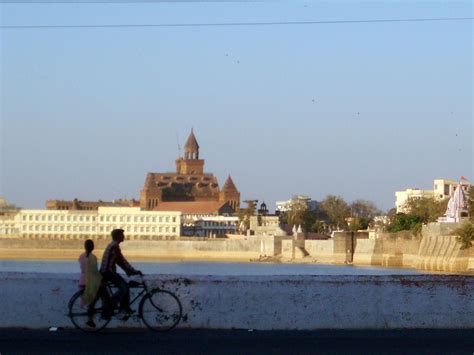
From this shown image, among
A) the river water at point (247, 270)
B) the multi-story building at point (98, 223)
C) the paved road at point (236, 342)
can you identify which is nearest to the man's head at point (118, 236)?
the paved road at point (236, 342)

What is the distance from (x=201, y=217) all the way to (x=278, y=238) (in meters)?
62.8

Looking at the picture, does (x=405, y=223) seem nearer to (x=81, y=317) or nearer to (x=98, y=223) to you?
(x=98, y=223)

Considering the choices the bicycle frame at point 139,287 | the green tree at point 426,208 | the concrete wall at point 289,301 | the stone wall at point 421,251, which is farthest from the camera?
the green tree at point 426,208

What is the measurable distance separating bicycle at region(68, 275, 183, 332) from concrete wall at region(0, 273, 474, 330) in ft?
1.50

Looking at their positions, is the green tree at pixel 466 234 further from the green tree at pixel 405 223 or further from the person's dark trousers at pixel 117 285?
the person's dark trousers at pixel 117 285

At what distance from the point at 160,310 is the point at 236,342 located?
153 centimetres

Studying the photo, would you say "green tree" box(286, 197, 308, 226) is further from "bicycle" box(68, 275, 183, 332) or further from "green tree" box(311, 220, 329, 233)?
"bicycle" box(68, 275, 183, 332)

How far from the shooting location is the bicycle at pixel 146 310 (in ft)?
53.4

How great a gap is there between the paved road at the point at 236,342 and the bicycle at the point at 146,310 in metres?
0.14

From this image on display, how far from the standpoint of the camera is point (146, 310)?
16531 millimetres

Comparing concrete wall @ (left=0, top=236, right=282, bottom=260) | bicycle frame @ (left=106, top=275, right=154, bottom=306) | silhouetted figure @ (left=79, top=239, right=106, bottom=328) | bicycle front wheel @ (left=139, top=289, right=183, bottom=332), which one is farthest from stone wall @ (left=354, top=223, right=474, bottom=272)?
silhouetted figure @ (left=79, top=239, right=106, bottom=328)

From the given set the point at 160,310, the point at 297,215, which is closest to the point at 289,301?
the point at 160,310

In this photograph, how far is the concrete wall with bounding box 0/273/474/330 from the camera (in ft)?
56.6

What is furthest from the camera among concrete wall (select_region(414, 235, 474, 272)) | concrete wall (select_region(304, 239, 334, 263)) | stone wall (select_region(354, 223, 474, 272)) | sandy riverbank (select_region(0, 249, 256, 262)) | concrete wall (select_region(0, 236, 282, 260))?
sandy riverbank (select_region(0, 249, 256, 262))
